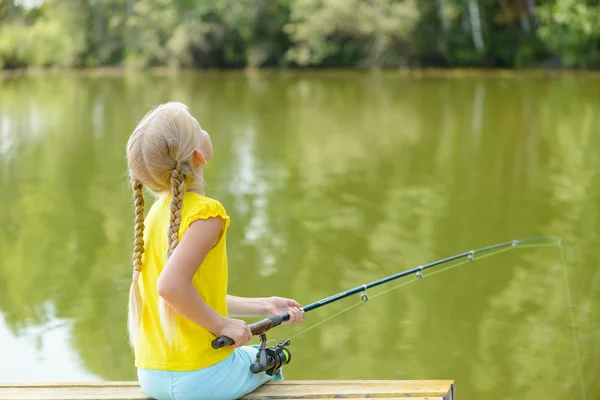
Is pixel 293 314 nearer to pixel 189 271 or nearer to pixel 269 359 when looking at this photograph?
pixel 269 359

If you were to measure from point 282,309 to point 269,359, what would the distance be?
0.17 m

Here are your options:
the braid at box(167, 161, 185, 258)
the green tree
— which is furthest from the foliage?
the braid at box(167, 161, 185, 258)

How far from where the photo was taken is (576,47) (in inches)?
1034

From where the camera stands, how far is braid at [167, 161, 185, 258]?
2098 millimetres

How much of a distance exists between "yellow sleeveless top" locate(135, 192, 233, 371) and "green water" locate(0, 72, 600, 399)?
1775 mm

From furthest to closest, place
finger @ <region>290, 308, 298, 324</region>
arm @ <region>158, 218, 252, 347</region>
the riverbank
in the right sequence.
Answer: the riverbank
finger @ <region>290, 308, 298, 324</region>
arm @ <region>158, 218, 252, 347</region>

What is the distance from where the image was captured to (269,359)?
233 cm

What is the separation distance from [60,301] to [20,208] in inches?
112

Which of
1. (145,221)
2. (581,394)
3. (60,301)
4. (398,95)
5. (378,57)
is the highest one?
(378,57)

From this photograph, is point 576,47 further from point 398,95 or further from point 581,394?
point 581,394

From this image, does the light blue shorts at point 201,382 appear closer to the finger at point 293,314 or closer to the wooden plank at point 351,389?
the wooden plank at point 351,389

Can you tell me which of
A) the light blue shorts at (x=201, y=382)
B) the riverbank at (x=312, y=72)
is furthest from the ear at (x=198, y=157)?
the riverbank at (x=312, y=72)

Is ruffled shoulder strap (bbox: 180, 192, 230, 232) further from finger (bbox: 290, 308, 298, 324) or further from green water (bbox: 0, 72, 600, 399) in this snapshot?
green water (bbox: 0, 72, 600, 399)

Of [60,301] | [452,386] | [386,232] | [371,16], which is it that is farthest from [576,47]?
[452,386]
